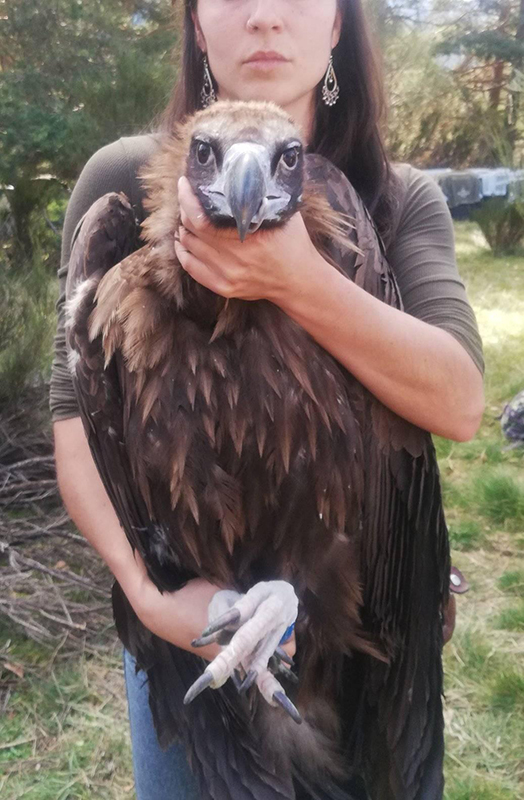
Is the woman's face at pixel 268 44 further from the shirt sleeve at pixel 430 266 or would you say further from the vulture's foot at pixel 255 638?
the vulture's foot at pixel 255 638

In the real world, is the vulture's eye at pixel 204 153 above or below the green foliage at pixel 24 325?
above

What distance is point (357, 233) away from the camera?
126 cm

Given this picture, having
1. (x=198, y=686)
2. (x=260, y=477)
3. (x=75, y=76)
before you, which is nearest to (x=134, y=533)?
(x=260, y=477)

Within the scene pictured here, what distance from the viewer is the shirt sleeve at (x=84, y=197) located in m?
1.46

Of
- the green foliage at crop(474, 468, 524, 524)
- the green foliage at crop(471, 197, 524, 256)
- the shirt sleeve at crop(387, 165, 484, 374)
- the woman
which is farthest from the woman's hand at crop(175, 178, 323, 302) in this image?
the green foliage at crop(471, 197, 524, 256)

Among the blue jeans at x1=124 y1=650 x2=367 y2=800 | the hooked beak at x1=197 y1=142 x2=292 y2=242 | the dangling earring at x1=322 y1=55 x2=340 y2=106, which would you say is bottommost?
the blue jeans at x1=124 y1=650 x2=367 y2=800

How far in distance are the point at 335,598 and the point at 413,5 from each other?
8.18 metres

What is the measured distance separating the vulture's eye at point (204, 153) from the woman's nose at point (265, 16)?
0.86 feet

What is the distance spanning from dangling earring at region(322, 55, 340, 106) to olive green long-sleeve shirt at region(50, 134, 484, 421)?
0.19m

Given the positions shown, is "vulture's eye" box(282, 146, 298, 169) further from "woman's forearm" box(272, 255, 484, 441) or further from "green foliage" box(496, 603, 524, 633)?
"green foliage" box(496, 603, 524, 633)

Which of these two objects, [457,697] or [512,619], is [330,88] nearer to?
[457,697]

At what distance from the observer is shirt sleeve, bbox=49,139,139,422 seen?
1465 millimetres

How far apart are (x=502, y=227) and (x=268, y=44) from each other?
25.0ft

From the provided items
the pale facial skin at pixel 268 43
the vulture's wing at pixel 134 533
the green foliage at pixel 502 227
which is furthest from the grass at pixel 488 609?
the green foliage at pixel 502 227
